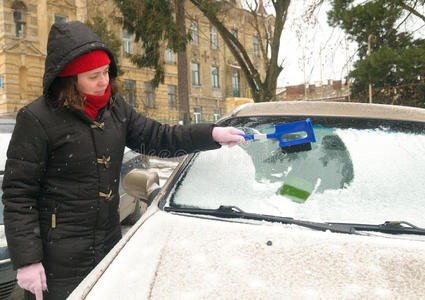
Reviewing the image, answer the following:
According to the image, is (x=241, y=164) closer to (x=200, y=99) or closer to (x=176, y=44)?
(x=176, y=44)

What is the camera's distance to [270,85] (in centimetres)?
1080

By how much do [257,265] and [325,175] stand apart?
73 cm

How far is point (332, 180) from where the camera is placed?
5.61ft

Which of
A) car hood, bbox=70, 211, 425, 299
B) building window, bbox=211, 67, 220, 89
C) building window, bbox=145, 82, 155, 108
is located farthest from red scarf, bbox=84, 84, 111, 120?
building window, bbox=211, 67, 220, 89

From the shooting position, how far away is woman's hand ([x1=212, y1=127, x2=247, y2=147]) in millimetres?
1766

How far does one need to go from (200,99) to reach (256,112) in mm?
29337

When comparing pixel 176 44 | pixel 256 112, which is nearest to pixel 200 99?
pixel 176 44

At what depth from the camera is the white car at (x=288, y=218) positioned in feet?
3.64

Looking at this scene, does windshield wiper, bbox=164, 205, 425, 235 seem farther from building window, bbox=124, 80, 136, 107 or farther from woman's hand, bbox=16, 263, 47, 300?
building window, bbox=124, 80, 136, 107

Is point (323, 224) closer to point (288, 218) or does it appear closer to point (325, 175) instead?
point (288, 218)

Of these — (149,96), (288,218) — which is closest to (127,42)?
(149,96)

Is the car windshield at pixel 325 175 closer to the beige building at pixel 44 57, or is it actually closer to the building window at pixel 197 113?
the beige building at pixel 44 57

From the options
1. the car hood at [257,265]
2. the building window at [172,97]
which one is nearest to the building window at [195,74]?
the building window at [172,97]

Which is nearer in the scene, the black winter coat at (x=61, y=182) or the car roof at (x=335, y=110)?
the black winter coat at (x=61, y=182)
